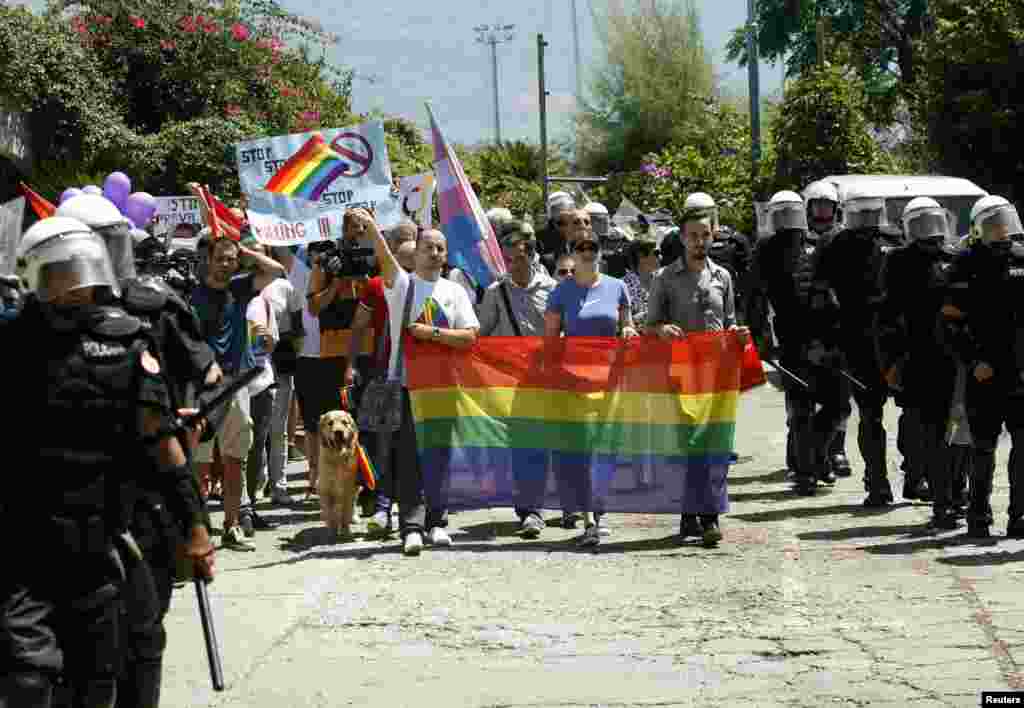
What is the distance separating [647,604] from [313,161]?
18.3ft

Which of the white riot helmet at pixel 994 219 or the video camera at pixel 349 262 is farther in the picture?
the video camera at pixel 349 262

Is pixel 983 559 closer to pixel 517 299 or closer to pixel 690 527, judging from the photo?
pixel 690 527

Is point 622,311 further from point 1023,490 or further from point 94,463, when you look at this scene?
point 94,463

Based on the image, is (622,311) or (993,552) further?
(622,311)

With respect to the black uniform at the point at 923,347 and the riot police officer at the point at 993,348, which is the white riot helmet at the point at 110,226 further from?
the black uniform at the point at 923,347

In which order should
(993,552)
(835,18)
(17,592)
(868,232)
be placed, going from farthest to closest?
(835,18) → (868,232) → (993,552) → (17,592)

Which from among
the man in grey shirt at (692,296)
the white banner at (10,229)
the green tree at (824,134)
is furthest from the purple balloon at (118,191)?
the green tree at (824,134)

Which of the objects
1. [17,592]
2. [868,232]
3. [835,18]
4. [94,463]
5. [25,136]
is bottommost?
[17,592]

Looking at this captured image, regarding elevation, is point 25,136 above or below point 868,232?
above

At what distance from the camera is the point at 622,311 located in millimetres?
11531

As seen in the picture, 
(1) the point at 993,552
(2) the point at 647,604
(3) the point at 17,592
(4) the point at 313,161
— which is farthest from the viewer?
(4) the point at 313,161

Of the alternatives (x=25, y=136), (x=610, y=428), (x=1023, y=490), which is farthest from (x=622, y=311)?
(x=25, y=136)

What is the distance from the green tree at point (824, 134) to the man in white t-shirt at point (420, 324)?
2439 centimetres

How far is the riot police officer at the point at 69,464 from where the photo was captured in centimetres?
541
